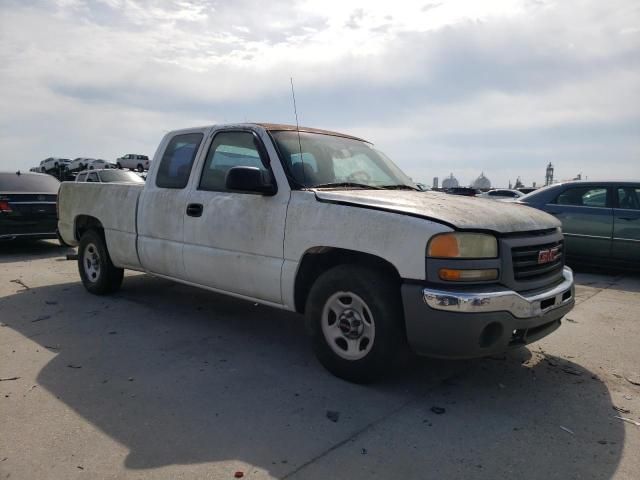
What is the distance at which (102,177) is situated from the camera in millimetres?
15000

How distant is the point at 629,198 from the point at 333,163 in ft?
19.0

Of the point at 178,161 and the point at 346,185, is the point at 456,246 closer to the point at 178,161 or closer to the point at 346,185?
the point at 346,185

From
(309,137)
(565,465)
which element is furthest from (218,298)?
(565,465)

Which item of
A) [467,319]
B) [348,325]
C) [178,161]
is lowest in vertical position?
[348,325]

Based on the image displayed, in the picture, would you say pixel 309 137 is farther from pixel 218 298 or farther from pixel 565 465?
pixel 565 465

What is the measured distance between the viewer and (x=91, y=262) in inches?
241

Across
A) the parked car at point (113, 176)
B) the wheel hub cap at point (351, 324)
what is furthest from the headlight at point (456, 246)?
the parked car at point (113, 176)

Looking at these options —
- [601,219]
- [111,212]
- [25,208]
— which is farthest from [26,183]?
[601,219]

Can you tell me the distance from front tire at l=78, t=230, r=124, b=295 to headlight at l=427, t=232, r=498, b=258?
417cm

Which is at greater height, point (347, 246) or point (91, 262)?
point (347, 246)

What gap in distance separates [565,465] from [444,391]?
964 mm

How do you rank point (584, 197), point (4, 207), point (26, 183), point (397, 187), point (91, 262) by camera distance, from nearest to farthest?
point (397, 187)
point (91, 262)
point (584, 197)
point (4, 207)
point (26, 183)

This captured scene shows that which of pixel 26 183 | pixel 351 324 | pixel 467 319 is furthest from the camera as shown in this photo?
pixel 26 183

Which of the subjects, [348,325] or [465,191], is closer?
[348,325]
